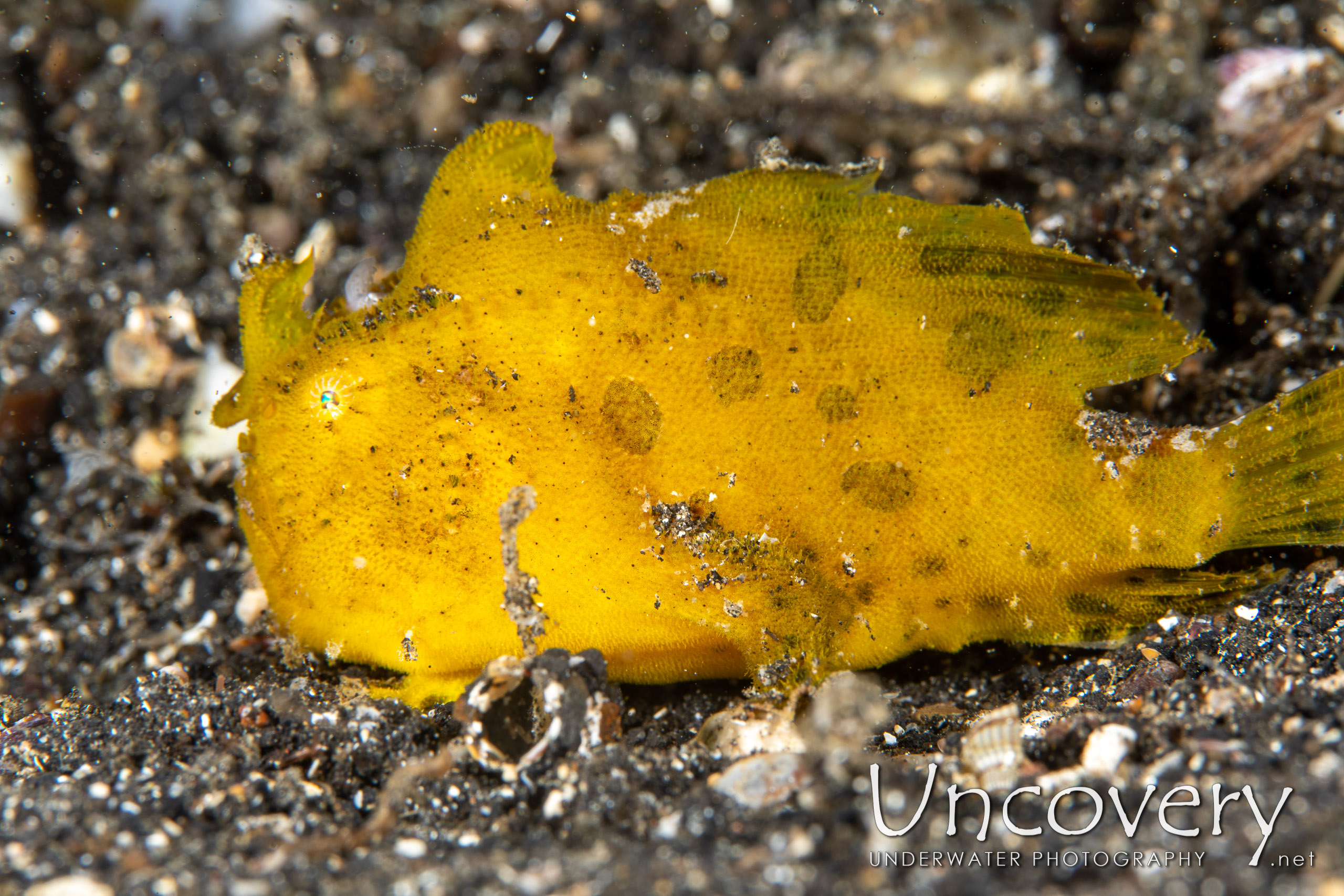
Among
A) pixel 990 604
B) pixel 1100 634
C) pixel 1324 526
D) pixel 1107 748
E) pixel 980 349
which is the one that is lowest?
pixel 1107 748

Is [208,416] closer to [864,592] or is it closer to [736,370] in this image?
[736,370]

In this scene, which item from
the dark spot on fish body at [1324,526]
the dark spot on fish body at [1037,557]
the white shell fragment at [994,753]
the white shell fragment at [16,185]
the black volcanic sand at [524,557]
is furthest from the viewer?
the white shell fragment at [16,185]

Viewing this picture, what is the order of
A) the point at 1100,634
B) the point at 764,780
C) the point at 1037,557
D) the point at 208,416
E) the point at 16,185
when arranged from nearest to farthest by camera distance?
1. the point at 764,780
2. the point at 1037,557
3. the point at 1100,634
4. the point at 208,416
5. the point at 16,185

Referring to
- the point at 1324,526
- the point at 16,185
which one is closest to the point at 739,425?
the point at 1324,526

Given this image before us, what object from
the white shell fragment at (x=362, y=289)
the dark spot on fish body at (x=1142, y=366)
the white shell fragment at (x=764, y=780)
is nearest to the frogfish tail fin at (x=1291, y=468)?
the dark spot on fish body at (x=1142, y=366)

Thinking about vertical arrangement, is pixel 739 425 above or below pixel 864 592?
above

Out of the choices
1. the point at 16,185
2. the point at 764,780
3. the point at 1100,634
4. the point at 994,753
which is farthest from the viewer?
the point at 16,185

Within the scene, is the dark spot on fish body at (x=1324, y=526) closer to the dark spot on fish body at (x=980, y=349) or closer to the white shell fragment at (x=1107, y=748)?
the white shell fragment at (x=1107, y=748)

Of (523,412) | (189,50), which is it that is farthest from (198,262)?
(523,412)
